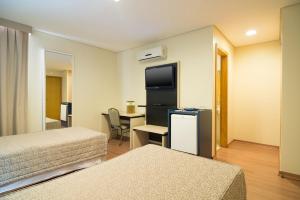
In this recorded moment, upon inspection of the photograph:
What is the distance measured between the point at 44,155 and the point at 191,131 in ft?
6.86

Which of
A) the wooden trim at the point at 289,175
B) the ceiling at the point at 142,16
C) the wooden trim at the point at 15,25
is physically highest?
the ceiling at the point at 142,16

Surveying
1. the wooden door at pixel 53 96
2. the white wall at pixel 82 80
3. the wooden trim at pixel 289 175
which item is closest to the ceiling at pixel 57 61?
the white wall at pixel 82 80

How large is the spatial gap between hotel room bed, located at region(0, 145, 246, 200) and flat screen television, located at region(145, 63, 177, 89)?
2.11 m

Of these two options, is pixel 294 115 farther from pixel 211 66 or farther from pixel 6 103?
pixel 6 103

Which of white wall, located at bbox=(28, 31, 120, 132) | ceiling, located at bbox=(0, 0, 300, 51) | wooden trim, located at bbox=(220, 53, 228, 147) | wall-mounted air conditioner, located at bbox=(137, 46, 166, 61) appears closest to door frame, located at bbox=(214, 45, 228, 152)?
wooden trim, located at bbox=(220, 53, 228, 147)

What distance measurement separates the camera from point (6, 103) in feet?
9.05

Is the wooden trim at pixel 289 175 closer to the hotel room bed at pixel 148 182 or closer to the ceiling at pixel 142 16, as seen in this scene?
the hotel room bed at pixel 148 182

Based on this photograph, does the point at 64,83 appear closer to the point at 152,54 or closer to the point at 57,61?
the point at 57,61

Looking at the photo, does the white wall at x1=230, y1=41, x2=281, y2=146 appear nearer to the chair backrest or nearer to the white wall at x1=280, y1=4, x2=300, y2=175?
the white wall at x1=280, y1=4, x2=300, y2=175

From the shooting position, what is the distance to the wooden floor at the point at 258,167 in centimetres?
199

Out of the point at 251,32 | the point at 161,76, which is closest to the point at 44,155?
the point at 161,76

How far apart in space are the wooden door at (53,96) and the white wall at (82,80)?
14 centimetres

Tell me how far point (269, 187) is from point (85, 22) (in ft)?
11.9

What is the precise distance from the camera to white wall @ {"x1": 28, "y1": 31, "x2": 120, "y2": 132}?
3.15m
